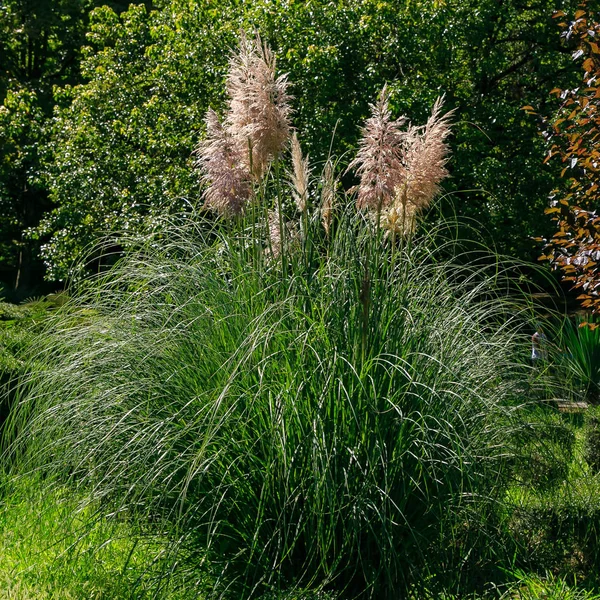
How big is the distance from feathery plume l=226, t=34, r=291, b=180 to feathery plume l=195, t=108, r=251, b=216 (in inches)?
4.7

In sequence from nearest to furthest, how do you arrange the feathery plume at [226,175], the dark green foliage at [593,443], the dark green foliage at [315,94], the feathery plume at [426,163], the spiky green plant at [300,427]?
the spiky green plant at [300,427] < the feathery plume at [426,163] < the feathery plume at [226,175] < the dark green foliage at [593,443] < the dark green foliage at [315,94]

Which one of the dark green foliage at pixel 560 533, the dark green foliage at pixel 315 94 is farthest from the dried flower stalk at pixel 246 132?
the dark green foliage at pixel 315 94

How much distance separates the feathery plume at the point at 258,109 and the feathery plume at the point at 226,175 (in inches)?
4.7

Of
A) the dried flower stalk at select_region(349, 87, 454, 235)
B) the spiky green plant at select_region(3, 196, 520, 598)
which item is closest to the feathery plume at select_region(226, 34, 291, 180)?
the dried flower stalk at select_region(349, 87, 454, 235)

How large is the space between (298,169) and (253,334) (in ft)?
4.43

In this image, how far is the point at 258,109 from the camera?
16.1 feet

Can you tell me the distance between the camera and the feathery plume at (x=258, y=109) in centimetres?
491

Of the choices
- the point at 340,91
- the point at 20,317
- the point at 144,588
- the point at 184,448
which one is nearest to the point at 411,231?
the point at 184,448

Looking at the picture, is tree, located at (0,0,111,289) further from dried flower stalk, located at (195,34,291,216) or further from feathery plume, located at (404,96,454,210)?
feathery plume, located at (404,96,454,210)

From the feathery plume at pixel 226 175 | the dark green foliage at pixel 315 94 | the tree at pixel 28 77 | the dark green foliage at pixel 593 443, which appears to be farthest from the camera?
the tree at pixel 28 77

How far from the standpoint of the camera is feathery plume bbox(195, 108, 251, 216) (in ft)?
17.1

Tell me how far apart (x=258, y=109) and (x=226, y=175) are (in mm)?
467

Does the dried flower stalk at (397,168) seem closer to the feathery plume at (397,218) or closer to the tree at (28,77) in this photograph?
the feathery plume at (397,218)

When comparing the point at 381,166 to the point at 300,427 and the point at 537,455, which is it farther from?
the point at 537,455
